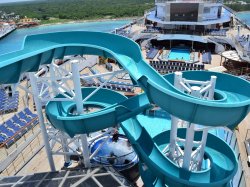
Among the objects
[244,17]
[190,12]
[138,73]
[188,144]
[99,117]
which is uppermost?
[190,12]

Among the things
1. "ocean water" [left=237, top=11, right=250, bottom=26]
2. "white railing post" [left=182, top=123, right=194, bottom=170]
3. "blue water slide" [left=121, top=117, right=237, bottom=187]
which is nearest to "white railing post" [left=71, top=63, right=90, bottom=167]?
"blue water slide" [left=121, top=117, right=237, bottom=187]

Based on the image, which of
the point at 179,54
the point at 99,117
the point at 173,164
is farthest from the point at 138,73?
the point at 179,54

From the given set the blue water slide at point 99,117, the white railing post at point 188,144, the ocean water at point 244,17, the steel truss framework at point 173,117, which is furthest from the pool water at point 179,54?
the ocean water at point 244,17

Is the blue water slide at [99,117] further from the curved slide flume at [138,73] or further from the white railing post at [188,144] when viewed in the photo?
the white railing post at [188,144]

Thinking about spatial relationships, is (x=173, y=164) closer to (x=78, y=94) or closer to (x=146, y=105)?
(x=146, y=105)

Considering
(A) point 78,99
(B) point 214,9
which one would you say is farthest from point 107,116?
(B) point 214,9

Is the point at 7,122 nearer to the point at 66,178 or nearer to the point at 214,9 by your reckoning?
the point at 66,178

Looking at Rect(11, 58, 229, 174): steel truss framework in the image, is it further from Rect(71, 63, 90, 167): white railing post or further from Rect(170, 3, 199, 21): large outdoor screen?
Rect(170, 3, 199, 21): large outdoor screen

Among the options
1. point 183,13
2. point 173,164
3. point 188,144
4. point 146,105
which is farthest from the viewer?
point 183,13
